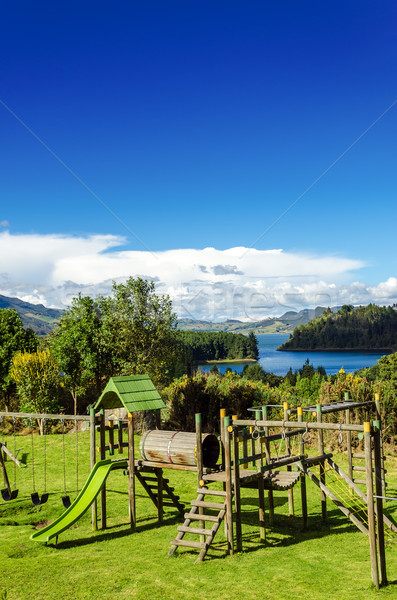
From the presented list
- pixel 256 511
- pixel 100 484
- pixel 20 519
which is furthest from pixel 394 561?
pixel 20 519

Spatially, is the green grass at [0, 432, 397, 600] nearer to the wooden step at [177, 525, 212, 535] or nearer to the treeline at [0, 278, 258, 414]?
the wooden step at [177, 525, 212, 535]

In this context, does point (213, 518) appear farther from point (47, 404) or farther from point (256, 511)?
point (47, 404)

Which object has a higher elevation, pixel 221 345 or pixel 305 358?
pixel 221 345

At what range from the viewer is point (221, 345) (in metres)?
85.8

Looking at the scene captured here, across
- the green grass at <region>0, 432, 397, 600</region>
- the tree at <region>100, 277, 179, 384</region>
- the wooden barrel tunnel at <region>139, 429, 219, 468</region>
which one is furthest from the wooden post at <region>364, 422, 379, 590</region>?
the tree at <region>100, 277, 179, 384</region>

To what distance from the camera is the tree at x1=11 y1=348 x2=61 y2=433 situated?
3109 cm

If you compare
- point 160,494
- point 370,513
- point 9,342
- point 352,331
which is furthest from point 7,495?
point 352,331

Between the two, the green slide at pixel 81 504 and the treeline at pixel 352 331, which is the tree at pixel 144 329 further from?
the treeline at pixel 352 331

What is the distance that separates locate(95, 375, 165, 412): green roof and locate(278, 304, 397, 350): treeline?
80057mm

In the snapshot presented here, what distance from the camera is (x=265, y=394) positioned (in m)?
27.6

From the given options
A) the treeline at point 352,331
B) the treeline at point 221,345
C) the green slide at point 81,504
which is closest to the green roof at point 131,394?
the green slide at point 81,504

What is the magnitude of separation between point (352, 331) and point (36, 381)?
230ft

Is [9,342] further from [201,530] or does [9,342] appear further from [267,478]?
[201,530]

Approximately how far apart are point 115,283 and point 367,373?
706 inches
